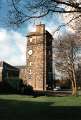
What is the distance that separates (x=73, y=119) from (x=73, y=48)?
46616 mm

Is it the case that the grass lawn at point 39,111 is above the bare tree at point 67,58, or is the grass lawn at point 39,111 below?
below

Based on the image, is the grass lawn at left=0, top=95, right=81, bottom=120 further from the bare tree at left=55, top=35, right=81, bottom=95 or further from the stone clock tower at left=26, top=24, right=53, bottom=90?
the stone clock tower at left=26, top=24, right=53, bottom=90

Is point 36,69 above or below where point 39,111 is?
above

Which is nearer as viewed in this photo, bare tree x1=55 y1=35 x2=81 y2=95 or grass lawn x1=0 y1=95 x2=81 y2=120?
grass lawn x1=0 y1=95 x2=81 y2=120

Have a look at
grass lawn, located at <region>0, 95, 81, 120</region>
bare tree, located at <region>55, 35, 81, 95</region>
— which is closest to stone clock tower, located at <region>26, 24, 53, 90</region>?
bare tree, located at <region>55, 35, 81, 95</region>

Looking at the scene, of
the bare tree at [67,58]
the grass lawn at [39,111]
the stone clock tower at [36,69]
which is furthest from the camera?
the stone clock tower at [36,69]

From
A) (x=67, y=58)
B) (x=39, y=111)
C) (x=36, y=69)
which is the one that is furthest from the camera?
(x=36, y=69)

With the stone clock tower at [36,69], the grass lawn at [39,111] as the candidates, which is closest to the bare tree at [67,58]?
the grass lawn at [39,111]

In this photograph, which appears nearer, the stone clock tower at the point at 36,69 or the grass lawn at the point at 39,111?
the grass lawn at the point at 39,111

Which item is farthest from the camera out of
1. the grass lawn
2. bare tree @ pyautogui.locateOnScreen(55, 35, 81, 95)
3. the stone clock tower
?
the stone clock tower

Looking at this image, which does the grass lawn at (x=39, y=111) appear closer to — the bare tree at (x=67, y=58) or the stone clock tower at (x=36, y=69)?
the bare tree at (x=67, y=58)

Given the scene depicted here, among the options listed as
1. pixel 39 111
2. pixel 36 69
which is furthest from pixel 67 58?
pixel 36 69

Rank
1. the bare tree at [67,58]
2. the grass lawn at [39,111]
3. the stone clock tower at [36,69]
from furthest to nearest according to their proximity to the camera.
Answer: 1. the stone clock tower at [36,69]
2. the bare tree at [67,58]
3. the grass lawn at [39,111]

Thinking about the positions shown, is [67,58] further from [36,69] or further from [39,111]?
[36,69]
